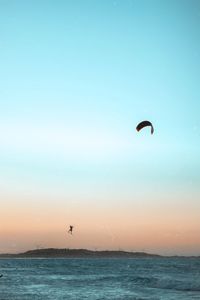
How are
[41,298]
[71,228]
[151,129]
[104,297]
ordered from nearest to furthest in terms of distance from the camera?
[151,129]
[71,228]
[41,298]
[104,297]

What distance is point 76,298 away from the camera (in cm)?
3959

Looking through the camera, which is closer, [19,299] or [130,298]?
[19,299]

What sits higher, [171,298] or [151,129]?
[151,129]

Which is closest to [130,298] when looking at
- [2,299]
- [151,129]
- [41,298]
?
[41,298]

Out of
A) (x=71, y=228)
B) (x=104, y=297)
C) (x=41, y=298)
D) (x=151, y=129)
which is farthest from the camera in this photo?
(x=104, y=297)

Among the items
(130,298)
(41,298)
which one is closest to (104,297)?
(130,298)

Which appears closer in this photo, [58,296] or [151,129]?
[151,129]

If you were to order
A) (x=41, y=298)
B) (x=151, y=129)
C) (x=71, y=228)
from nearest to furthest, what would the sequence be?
1. (x=151, y=129)
2. (x=71, y=228)
3. (x=41, y=298)

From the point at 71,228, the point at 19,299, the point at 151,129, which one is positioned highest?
the point at 151,129

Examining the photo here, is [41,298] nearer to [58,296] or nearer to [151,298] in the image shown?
[58,296]

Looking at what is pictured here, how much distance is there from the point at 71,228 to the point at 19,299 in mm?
7461

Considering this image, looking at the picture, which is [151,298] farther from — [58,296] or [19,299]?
[19,299]

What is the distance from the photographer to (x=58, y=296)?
40.8 metres

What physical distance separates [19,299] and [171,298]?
13.2 metres
